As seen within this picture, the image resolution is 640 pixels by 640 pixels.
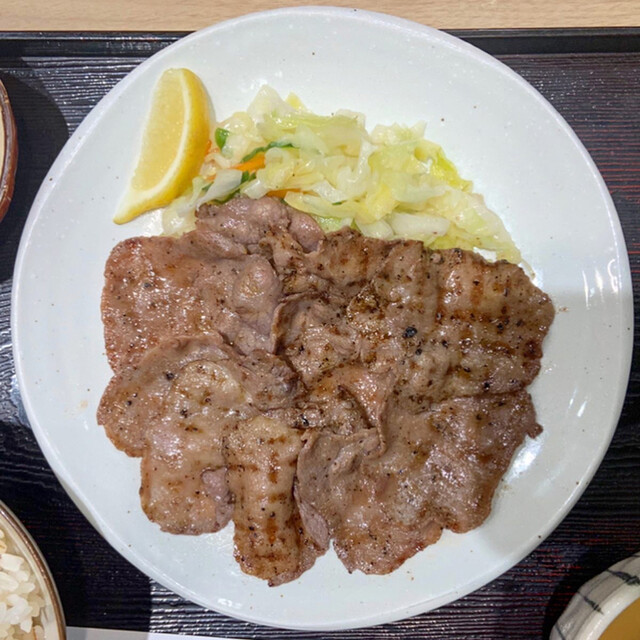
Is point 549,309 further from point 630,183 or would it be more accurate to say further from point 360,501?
point 360,501

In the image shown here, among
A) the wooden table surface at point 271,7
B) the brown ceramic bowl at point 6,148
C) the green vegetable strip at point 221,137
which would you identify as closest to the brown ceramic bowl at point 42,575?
the brown ceramic bowl at point 6,148

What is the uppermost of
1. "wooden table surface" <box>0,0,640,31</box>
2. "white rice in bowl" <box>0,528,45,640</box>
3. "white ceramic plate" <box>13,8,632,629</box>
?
"wooden table surface" <box>0,0,640,31</box>

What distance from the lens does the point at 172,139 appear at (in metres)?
2.25

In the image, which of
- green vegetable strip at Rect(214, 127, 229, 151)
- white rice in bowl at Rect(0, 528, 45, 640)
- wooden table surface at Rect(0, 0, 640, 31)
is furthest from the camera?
wooden table surface at Rect(0, 0, 640, 31)

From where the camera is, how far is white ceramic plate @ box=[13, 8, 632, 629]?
2.21m

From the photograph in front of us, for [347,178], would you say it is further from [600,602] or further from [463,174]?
[600,602]

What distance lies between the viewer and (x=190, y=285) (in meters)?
2.32

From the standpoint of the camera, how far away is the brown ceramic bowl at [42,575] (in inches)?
85.7

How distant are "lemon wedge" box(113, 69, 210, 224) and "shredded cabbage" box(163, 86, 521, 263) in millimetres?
74

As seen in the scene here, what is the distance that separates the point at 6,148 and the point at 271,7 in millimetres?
1397

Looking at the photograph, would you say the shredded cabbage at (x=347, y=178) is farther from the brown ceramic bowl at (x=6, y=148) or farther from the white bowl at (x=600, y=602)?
the white bowl at (x=600, y=602)

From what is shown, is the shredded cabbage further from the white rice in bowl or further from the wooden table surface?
the white rice in bowl

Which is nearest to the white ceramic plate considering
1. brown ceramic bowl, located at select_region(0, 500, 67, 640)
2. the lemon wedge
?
the lemon wedge

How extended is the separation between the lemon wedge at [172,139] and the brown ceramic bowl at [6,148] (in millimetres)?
607
